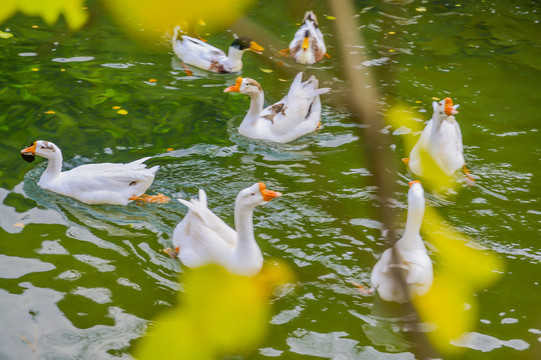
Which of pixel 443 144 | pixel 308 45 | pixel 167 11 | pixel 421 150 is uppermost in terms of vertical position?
pixel 167 11

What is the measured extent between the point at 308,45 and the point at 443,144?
319 centimetres

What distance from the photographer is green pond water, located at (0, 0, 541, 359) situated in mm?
4672

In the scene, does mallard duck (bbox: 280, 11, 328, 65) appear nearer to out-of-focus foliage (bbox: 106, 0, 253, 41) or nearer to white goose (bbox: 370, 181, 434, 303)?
white goose (bbox: 370, 181, 434, 303)

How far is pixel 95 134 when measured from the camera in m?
7.14

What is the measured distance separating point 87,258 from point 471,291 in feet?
9.95

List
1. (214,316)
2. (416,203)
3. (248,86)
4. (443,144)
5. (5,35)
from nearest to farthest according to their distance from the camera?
(214,316) → (416,203) → (443,144) → (248,86) → (5,35)

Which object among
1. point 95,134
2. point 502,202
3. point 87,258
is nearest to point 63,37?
point 95,134

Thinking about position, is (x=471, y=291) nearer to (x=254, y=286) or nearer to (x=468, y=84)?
(x=254, y=286)

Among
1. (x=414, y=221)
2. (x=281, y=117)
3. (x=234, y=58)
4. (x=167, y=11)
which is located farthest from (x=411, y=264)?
(x=234, y=58)

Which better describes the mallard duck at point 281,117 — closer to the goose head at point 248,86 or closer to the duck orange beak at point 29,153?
the goose head at point 248,86

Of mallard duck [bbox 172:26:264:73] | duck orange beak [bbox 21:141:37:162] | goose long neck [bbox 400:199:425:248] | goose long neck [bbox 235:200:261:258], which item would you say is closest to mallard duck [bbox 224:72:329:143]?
mallard duck [bbox 172:26:264:73]

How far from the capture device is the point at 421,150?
6.53 metres

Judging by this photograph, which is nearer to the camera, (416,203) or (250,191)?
(416,203)

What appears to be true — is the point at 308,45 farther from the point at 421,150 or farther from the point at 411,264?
the point at 411,264
